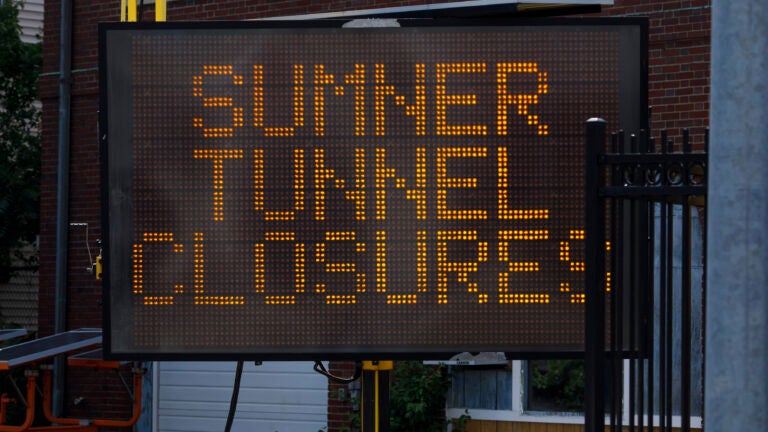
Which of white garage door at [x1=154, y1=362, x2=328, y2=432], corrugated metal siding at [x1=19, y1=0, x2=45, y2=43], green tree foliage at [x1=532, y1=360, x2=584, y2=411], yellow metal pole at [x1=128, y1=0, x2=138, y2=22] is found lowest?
white garage door at [x1=154, y1=362, x2=328, y2=432]

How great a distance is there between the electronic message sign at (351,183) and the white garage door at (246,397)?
20.5ft

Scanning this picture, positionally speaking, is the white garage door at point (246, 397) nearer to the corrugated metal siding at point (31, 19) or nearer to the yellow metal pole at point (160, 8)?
the yellow metal pole at point (160, 8)

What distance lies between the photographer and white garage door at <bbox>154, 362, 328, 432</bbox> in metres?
11.3

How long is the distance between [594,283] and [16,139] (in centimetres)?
1204

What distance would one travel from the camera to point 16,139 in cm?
1498

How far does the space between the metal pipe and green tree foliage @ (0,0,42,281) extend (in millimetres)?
2284

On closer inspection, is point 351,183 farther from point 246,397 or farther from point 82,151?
point 82,151

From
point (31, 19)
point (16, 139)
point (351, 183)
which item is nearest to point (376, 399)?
point (351, 183)

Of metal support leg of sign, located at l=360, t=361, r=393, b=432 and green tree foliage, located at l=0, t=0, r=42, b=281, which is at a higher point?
green tree foliage, located at l=0, t=0, r=42, b=281

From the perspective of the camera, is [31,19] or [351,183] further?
[31,19]

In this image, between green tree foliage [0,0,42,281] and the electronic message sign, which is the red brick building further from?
the electronic message sign

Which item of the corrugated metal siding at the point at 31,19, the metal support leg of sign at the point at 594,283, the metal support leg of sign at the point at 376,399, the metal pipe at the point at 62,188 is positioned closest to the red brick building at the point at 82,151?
the metal pipe at the point at 62,188

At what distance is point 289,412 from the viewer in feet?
37.4

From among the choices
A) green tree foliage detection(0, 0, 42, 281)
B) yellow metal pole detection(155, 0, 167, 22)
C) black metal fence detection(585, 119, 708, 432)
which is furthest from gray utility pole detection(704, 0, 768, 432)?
green tree foliage detection(0, 0, 42, 281)
